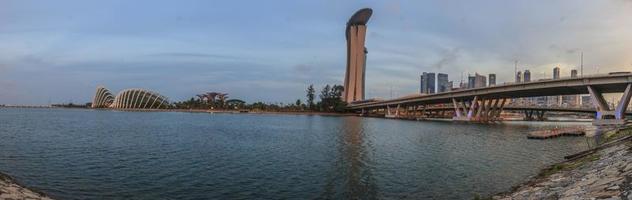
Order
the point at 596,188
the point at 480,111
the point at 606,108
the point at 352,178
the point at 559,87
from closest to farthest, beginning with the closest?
the point at 596,188 < the point at 352,178 < the point at 606,108 < the point at 559,87 < the point at 480,111

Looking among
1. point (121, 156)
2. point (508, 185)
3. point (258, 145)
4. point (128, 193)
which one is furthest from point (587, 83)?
point (128, 193)

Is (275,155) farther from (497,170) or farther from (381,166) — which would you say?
(497,170)

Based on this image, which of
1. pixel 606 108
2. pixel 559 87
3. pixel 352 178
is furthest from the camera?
pixel 559 87

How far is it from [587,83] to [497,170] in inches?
3556

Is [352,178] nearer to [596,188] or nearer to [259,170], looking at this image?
[259,170]

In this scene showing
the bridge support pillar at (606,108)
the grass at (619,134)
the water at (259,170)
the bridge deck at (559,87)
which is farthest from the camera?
the bridge deck at (559,87)

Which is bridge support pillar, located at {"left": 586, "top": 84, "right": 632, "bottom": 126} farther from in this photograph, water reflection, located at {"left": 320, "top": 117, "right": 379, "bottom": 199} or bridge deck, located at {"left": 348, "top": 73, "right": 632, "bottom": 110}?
water reflection, located at {"left": 320, "top": 117, "right": 379, "bottom": 199}

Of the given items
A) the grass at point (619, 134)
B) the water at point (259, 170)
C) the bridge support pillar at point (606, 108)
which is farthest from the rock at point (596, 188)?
the bridge support pillar at point (606, 108)

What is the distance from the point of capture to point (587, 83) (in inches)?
4520

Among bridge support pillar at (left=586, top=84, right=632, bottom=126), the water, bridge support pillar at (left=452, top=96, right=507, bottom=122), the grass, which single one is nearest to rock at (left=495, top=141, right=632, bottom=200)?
the water

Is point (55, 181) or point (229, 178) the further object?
point (229, 178)

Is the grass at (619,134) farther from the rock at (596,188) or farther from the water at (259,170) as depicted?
the rock at (596,188)

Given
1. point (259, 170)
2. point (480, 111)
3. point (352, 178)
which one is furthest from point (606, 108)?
point (259, 170)

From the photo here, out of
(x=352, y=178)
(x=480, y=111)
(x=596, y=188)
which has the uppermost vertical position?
(x=480, y=111)
